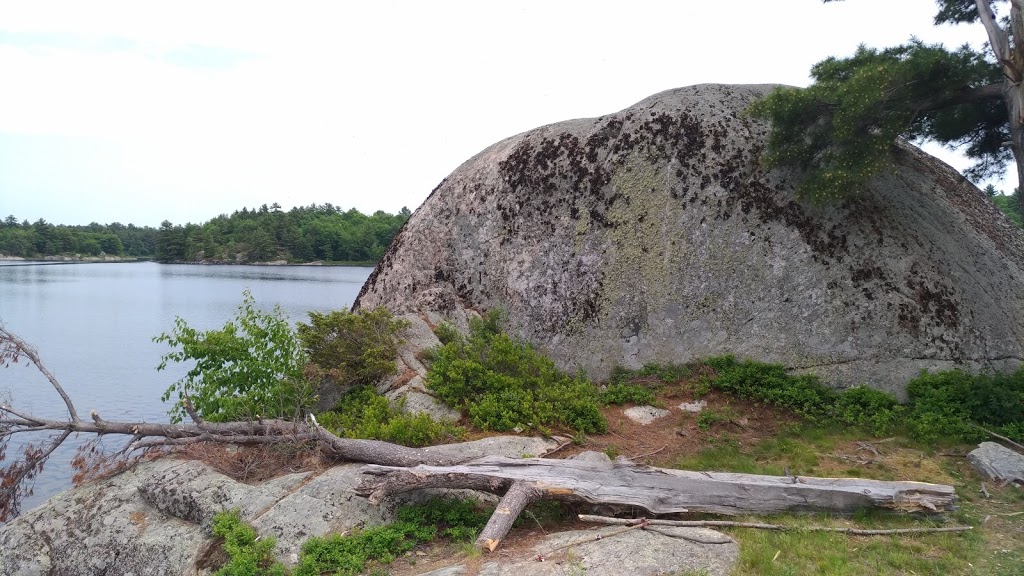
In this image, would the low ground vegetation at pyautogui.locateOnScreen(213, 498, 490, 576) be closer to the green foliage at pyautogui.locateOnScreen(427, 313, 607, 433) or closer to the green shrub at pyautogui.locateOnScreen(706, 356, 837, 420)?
the green foliage at pyautogui.locateOnScreen(427, 313, 607, 433)

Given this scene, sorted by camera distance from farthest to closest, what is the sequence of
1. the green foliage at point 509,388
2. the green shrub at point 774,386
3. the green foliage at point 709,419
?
the green shrub at point 774,386, the green foliage at point 709,419, the green foliage at point 509,388

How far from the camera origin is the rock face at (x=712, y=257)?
36.1 ft

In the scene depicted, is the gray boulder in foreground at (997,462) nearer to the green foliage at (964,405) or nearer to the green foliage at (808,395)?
the green foliage at (964,405)

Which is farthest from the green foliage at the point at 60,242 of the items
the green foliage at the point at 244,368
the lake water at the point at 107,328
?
the green foliage at the point at 244,368

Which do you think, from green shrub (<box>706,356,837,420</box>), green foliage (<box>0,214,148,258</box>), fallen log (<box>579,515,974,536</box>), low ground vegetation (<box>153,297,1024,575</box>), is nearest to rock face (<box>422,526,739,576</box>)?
fallen log (<box>579,515,974,536</box>)

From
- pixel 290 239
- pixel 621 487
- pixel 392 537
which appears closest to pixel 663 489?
pixel 621 487

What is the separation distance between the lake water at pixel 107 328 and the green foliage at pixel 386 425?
206 inches

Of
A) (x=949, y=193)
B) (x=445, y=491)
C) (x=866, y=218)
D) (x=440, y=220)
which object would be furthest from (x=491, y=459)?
(x=949, y=193)

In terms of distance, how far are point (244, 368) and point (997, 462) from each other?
445 inches

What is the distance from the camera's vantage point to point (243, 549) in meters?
6.89

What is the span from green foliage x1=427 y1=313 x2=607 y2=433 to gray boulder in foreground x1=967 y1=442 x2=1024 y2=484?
494 centimetres

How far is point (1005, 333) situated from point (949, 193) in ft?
11.2

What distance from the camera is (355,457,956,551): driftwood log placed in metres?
7.05

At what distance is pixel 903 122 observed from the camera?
398 inches
